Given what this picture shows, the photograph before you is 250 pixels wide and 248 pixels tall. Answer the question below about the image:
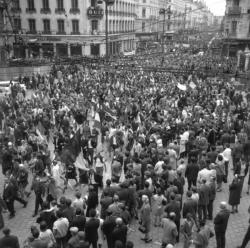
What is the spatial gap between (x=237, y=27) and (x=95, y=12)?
69.7 ft

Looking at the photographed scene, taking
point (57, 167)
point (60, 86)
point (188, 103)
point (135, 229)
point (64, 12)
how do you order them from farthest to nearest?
1. point (64, 12)
2. point (60, 86)
3. point (188, 103)
4. point (57, 167)
5. point (135, 229)

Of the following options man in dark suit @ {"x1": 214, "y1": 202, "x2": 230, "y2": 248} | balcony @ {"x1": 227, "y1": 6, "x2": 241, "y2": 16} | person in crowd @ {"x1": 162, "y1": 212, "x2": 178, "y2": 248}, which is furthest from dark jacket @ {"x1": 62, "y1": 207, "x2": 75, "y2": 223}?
balcony @ {"x1": 227, "y1": 6, "x2": 241, "y2": 16}

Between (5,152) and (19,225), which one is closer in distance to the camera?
(19,225)

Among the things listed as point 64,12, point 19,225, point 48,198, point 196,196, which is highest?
point 64,12

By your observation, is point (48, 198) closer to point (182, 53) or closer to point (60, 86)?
point (60, 86)

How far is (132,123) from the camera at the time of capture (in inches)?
620

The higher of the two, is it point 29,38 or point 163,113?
point 29,38

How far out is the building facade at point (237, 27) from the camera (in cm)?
4733

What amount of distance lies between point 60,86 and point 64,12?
27644mm

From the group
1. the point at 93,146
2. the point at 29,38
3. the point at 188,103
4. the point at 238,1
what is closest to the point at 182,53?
the point at 238,1

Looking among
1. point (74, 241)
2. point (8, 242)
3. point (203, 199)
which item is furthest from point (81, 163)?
point (74, 241)

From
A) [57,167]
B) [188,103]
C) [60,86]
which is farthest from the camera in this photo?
[60,86]

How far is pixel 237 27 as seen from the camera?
160 feet

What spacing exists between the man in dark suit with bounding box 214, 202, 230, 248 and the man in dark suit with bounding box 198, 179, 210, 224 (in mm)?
1143
